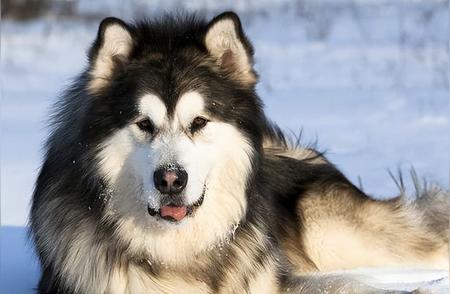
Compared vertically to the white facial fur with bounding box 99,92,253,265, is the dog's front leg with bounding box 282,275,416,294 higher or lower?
lower

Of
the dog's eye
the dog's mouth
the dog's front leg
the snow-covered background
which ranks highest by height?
the dog's eye

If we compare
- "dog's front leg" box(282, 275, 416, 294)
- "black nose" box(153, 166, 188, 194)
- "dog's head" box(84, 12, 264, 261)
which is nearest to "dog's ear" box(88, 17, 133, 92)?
"dog's head" box(84, 12, 264, 261)

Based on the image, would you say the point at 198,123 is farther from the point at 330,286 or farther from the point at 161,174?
the point at 330,286

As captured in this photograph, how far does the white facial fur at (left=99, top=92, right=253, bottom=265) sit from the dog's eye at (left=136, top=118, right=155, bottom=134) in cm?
2

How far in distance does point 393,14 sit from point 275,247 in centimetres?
1284

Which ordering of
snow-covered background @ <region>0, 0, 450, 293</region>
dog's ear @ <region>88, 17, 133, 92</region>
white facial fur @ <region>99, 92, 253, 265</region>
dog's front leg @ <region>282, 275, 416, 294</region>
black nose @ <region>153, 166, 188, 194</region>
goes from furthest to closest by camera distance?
snow-covered background @ <region>0, 0, 450, 293</region> < dog's front leg @ <region>282, 275, 416, 294</region> < dog's ear @ <region>88, 17, 133, 92</region> < white facial fur @ <region>99, 92, 253, 265</region> < black nose @ <region>153, 166, 188, 194</region>

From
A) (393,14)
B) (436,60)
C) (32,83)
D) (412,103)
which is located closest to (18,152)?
(32,83)

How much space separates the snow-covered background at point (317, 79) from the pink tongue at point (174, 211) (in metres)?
1.16

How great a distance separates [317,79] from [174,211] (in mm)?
9266

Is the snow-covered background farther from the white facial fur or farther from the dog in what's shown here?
the white facial fur

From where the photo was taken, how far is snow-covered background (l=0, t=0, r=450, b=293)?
25.3 ft

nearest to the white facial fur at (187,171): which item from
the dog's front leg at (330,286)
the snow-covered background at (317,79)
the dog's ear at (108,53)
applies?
the dog's ear at (108,53)

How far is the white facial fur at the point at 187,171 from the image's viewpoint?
3578 mm

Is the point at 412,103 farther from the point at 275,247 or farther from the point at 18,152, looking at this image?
the point at 275,247
